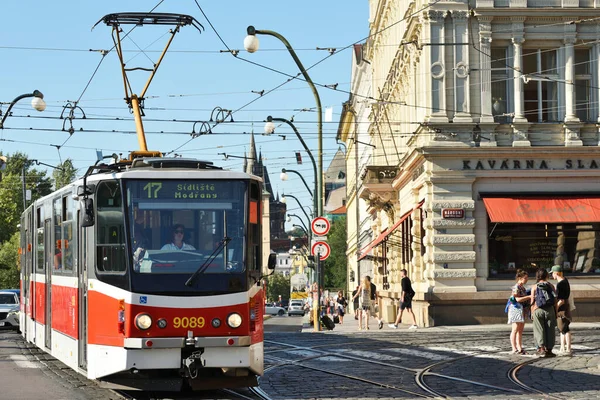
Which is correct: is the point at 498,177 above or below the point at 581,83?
below

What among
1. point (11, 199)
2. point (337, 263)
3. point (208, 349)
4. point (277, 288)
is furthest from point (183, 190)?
point (277, 288)

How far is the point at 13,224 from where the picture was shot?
106688 millimetres

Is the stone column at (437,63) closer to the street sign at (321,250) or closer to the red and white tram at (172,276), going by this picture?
the street sign at (321,250)

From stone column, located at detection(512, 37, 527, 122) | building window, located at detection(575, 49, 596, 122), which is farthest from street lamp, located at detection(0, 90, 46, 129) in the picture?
building window, located at detection(575, 49, 596, 122)

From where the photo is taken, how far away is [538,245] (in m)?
33.3

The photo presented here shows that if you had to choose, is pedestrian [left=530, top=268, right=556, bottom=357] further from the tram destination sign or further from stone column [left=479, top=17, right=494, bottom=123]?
stone column [left=479, top=17, right=494, bottom=123]

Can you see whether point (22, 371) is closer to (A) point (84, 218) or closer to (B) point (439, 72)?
(A) point (84, 218)

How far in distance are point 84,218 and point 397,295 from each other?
2973 centimetres

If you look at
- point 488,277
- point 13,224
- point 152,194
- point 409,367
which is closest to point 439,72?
point 488,277

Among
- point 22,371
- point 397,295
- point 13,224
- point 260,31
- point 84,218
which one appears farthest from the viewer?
point 13,224

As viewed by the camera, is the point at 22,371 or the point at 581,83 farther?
the point at 581,83

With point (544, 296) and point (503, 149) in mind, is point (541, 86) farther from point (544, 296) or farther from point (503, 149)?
point (544, 296)

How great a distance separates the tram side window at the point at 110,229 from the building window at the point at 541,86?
21.8 metres

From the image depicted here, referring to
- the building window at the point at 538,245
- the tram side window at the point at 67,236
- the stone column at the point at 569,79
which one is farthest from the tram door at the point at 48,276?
the stone column at the point at 569,79
